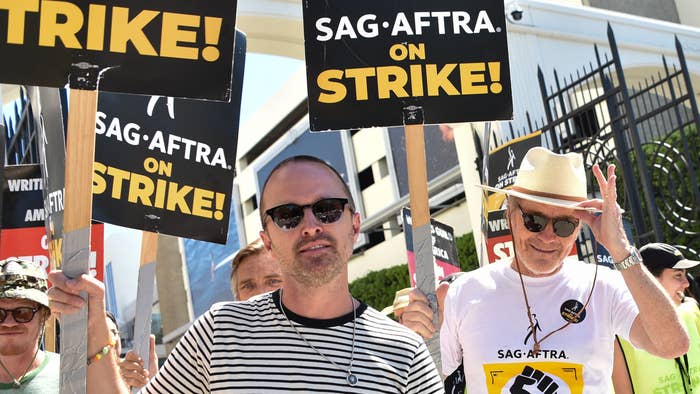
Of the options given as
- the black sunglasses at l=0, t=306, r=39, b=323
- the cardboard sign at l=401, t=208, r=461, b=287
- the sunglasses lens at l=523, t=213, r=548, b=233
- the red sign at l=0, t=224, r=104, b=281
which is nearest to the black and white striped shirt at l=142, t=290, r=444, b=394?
the sunglasses lens at l=523, t=213, r=548, b=233

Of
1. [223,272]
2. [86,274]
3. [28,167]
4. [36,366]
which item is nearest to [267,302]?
[86,274]

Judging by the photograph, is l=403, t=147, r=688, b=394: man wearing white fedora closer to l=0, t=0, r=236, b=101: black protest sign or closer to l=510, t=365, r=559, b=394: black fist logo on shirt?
l=510, t=365, r=559, b=394: black fist logo on shirt

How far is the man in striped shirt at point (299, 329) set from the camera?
2156mm

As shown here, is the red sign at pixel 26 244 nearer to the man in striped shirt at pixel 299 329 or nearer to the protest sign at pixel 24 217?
the protest sign at pixel 24 217

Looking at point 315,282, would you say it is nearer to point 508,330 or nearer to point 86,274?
point 86,274

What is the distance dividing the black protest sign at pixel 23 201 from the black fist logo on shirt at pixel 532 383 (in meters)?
3.64

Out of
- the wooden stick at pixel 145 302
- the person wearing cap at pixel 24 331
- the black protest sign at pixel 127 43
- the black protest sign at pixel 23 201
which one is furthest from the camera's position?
the black protest sign at pixel 23 201

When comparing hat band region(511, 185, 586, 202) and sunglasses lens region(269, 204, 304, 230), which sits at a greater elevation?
hat band region(511, 185, 586, 202)

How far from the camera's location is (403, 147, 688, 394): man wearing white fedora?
3029 mm

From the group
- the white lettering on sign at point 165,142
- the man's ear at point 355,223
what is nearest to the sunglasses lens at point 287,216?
the man's ear at point 355,223

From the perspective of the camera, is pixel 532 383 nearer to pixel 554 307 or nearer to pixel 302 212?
pixel 554 307

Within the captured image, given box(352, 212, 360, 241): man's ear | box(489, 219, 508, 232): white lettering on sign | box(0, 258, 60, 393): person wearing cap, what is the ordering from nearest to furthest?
box(352, 212, 360, 241): man's ear < box(0, 258, 60, 393): person wearing cap < box(489, 219, 508, 232): white lettering on sign

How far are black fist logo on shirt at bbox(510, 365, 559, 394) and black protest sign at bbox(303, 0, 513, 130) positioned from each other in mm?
897

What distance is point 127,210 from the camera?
12.5 ft
